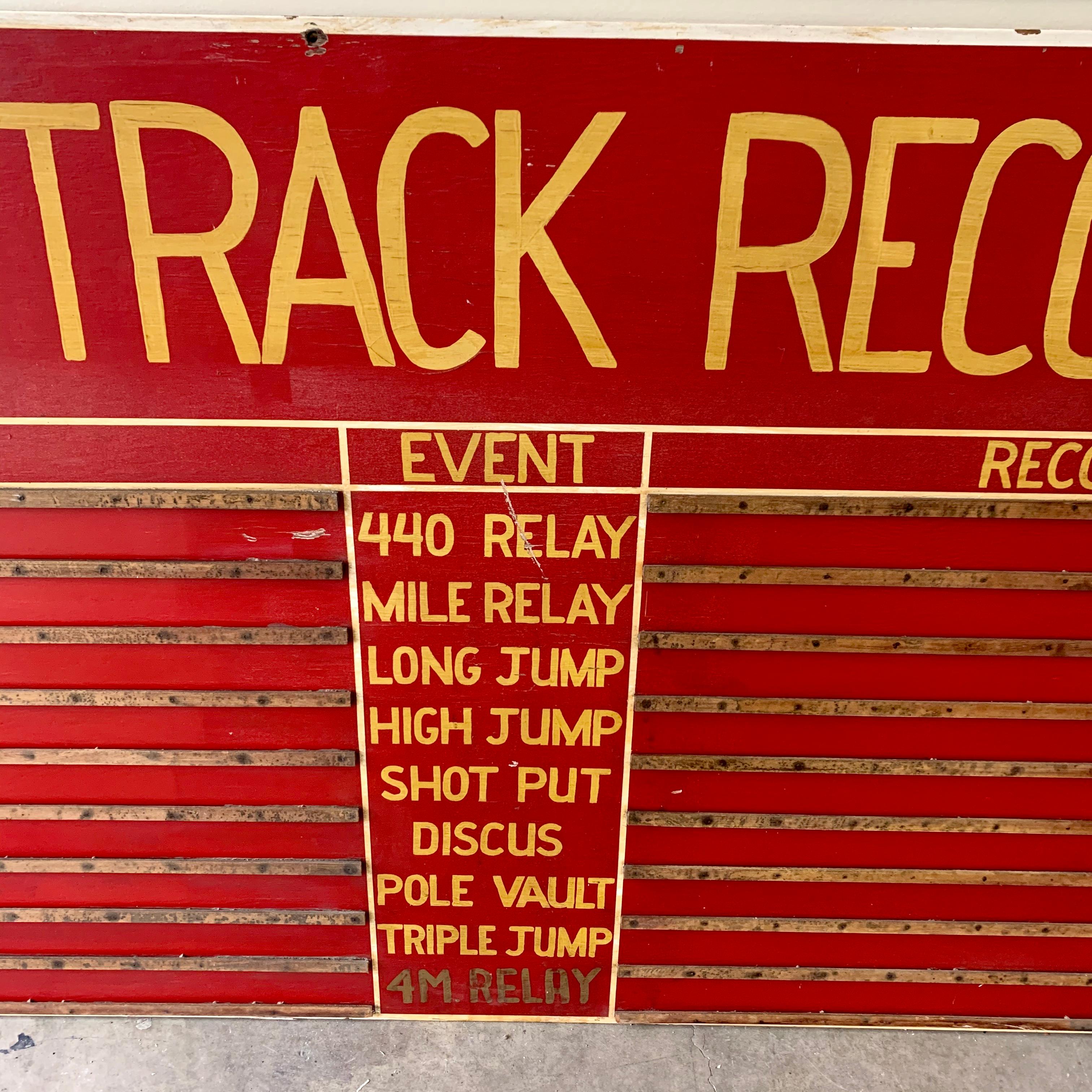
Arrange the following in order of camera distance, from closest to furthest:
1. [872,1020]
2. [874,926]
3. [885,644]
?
[885,644]
[874,926]
[872,1020]

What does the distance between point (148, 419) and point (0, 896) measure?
1.66 m

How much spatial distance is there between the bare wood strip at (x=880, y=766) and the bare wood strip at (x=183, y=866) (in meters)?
0.38

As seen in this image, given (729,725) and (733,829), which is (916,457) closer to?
(729,725)

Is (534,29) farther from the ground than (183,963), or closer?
farther from the ground

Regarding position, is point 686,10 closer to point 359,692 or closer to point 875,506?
point 875,506

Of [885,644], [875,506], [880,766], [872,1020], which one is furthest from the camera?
[872,1020]

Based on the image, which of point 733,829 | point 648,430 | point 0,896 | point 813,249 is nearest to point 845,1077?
point 733,829

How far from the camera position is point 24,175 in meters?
1.75

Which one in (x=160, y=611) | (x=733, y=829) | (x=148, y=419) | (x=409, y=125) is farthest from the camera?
(x=733, y=829)

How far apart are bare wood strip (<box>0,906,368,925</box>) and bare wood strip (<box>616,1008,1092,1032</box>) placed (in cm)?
46

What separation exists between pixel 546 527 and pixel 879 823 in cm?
138

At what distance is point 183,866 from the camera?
7.57 ft

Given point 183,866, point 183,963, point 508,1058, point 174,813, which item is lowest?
point 508,1058

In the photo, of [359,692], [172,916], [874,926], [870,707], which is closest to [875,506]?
[870,707]
